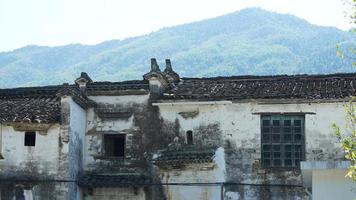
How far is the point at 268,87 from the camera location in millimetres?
29922

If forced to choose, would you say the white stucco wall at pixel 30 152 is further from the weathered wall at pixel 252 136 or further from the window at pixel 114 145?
the weathered wall at pixel 252 136

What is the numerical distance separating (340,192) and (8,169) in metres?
15.2

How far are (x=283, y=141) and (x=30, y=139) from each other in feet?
30.9

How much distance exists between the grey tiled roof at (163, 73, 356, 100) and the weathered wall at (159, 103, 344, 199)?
1.27ft

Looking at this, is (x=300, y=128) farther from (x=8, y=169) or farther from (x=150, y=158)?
(x=8, y=169)

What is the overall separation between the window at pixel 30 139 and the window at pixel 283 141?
850 centimetres

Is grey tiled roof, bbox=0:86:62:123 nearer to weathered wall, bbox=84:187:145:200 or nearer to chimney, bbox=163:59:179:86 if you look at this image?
weathered wall, bbox=84:187:145:200

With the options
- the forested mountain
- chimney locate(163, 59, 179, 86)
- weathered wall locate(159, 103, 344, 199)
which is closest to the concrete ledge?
weathered wall locate(159, 103, 344, 199)

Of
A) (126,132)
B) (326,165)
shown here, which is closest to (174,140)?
(126,132)

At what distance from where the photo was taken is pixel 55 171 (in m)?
28.4

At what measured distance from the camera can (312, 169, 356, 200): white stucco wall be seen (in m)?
17.3

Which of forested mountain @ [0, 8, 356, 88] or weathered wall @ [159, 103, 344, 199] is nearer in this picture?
weathered wall @ [159, 103, 344, 199]

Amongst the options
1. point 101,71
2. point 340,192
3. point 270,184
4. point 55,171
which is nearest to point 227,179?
point 270,184

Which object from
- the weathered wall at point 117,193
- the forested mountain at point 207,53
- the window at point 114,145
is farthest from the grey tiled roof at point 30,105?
the forested mountain at point 207,53
